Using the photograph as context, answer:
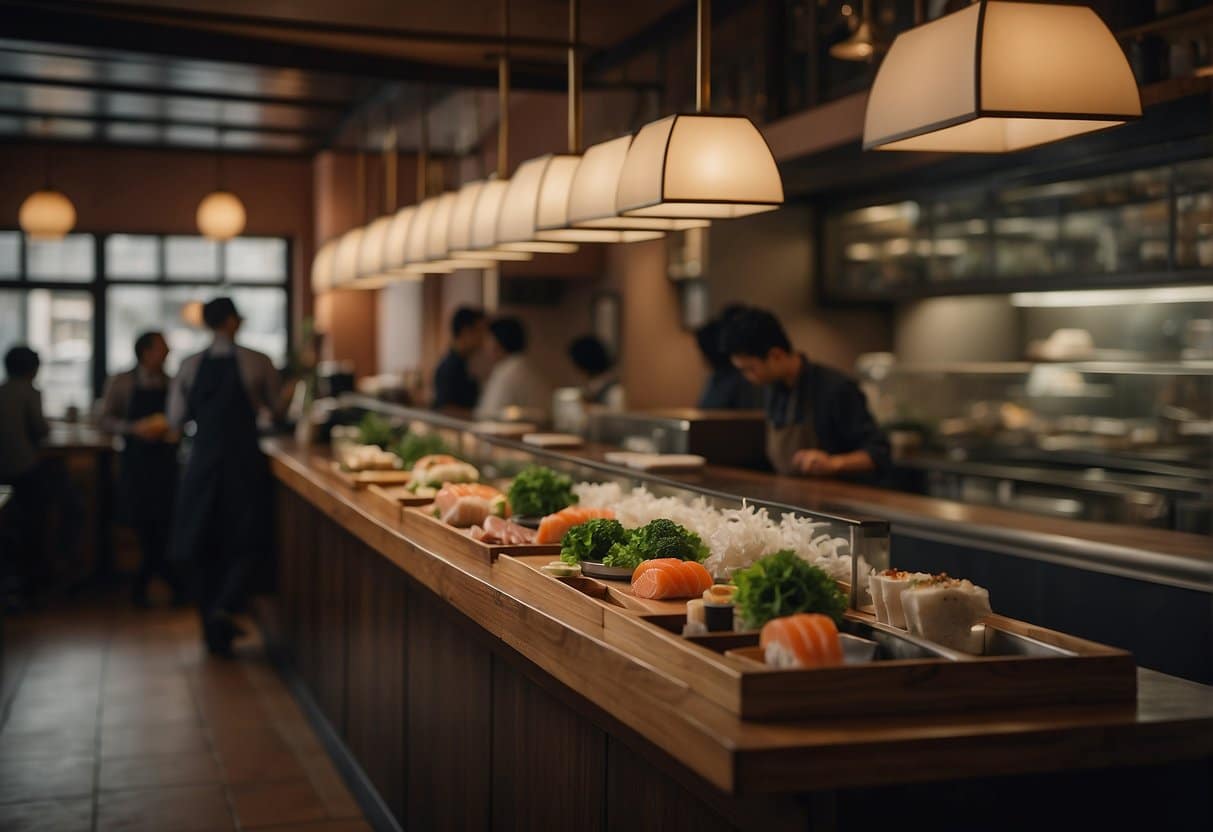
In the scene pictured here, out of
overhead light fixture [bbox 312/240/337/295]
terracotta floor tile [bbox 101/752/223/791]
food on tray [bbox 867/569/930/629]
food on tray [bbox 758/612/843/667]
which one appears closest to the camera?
food on tray [bbox 758/612/843/667]

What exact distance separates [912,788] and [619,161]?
2.04 metres

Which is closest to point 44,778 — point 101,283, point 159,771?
point 159,771

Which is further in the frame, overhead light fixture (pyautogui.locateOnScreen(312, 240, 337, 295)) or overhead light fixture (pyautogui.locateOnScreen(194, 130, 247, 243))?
overhead light fixture (pyautogui.locateOnScreen(194, 130, 247, 243))

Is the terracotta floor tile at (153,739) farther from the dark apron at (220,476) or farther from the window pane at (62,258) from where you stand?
the window pane at (62,258)

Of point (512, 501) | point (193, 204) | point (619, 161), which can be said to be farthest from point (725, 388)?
point (193, 204)

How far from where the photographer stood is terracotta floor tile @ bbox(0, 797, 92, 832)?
4.57 metres

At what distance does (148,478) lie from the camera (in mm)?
8648

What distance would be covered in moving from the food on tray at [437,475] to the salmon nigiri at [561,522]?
1194 millimetres

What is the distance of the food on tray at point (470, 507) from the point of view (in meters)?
4.12

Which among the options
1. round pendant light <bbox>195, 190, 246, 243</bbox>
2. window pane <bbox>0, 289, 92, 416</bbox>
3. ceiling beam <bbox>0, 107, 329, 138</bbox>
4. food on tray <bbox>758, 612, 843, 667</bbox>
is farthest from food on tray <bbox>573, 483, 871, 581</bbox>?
window pane <bbox>0, 289, 92, 416</bbox>

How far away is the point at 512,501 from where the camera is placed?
13.5 ft

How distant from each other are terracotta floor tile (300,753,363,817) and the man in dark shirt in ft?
11.7

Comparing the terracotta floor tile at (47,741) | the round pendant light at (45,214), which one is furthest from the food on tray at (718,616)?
the round pendant light at (45,214)

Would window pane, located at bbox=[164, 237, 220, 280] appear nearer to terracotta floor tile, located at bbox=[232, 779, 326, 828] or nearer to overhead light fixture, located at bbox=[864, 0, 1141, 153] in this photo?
terracotta floor tile, located at bbox=[232, 779, 326, 828]
